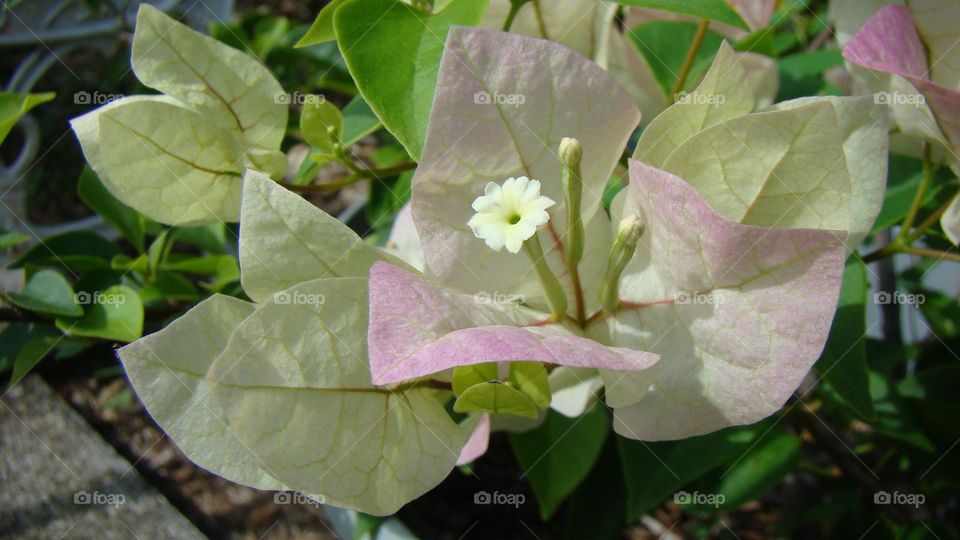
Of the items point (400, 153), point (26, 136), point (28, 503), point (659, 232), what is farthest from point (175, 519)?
point (26, 136)

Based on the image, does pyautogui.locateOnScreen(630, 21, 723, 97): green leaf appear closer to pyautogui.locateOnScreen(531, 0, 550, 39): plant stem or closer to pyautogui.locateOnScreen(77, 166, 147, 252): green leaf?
pyautogui.locateOnScreen(531, 0, 550, 39): plant stem

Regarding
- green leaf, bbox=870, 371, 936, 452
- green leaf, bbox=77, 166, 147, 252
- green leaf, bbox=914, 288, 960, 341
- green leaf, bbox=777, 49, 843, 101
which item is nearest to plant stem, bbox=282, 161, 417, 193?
green leaf, bbox=77, 166, 147, 252

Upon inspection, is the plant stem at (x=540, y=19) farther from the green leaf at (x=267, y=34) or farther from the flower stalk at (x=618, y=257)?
the green leaf at (x=267, y=34)

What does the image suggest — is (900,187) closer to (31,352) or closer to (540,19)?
(540,19)

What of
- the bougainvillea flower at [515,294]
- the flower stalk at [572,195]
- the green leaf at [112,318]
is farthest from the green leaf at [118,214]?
the flower stalk at [572,195]

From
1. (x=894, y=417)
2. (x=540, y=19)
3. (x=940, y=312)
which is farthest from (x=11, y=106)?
(x=940, y=312)
